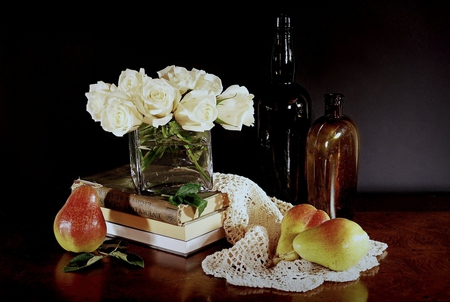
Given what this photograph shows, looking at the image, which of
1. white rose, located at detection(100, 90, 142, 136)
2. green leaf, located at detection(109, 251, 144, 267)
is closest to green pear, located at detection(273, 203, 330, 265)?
green leaf, located at detection(109, 251, 144, 267)

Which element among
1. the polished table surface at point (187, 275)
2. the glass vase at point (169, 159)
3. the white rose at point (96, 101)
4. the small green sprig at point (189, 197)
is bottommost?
the polished table surface at point (187, 275)

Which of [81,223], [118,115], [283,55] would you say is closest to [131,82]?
[118,115]

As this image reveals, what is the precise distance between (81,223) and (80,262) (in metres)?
0.07

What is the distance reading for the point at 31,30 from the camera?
1.57 metres

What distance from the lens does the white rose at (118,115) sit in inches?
44.3

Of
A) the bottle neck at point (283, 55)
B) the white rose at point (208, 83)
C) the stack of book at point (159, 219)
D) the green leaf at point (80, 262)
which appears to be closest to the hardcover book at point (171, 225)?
the stack of book at point (159, 219)

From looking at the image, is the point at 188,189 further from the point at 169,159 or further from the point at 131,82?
the point at 131,82

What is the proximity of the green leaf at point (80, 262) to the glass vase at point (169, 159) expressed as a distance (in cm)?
18

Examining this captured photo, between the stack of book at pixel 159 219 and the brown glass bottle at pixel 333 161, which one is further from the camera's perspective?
the brown glass bottle at pixel 333 161

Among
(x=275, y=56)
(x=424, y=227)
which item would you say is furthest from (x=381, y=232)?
(x=275, y=56)

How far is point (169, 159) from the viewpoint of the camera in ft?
4.00

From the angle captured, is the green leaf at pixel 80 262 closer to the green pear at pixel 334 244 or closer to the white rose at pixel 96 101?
the white rose at pixel 96 101

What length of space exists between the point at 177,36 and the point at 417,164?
71 cm

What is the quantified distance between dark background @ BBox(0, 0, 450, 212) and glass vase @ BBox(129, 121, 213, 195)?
14.3 inches
